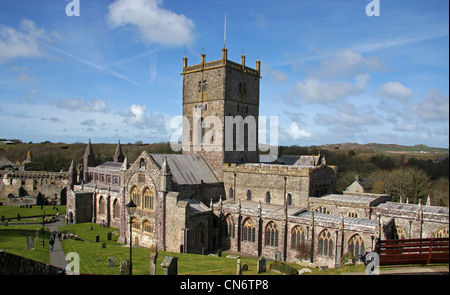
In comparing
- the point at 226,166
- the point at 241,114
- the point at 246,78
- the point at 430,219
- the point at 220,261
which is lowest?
the point at 220,261

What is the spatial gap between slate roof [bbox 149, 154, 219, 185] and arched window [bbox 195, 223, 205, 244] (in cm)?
514

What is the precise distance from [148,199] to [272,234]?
1330 cm

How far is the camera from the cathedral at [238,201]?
1043 inches

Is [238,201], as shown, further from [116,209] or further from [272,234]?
[116,209]

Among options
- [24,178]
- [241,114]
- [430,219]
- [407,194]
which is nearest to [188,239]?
[241,114]

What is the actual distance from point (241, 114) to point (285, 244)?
57.8 feet

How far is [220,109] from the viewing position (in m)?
37.1

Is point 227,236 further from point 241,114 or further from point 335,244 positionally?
point 241,114

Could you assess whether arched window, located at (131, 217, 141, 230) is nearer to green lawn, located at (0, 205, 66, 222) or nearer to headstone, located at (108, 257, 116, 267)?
headstone, located at (108, 257, 116, 267)

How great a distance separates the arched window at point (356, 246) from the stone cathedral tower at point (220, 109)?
16683 mm

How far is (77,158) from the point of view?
290 feet

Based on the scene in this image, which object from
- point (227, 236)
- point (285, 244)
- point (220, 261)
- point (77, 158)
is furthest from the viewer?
point (77, 158)
